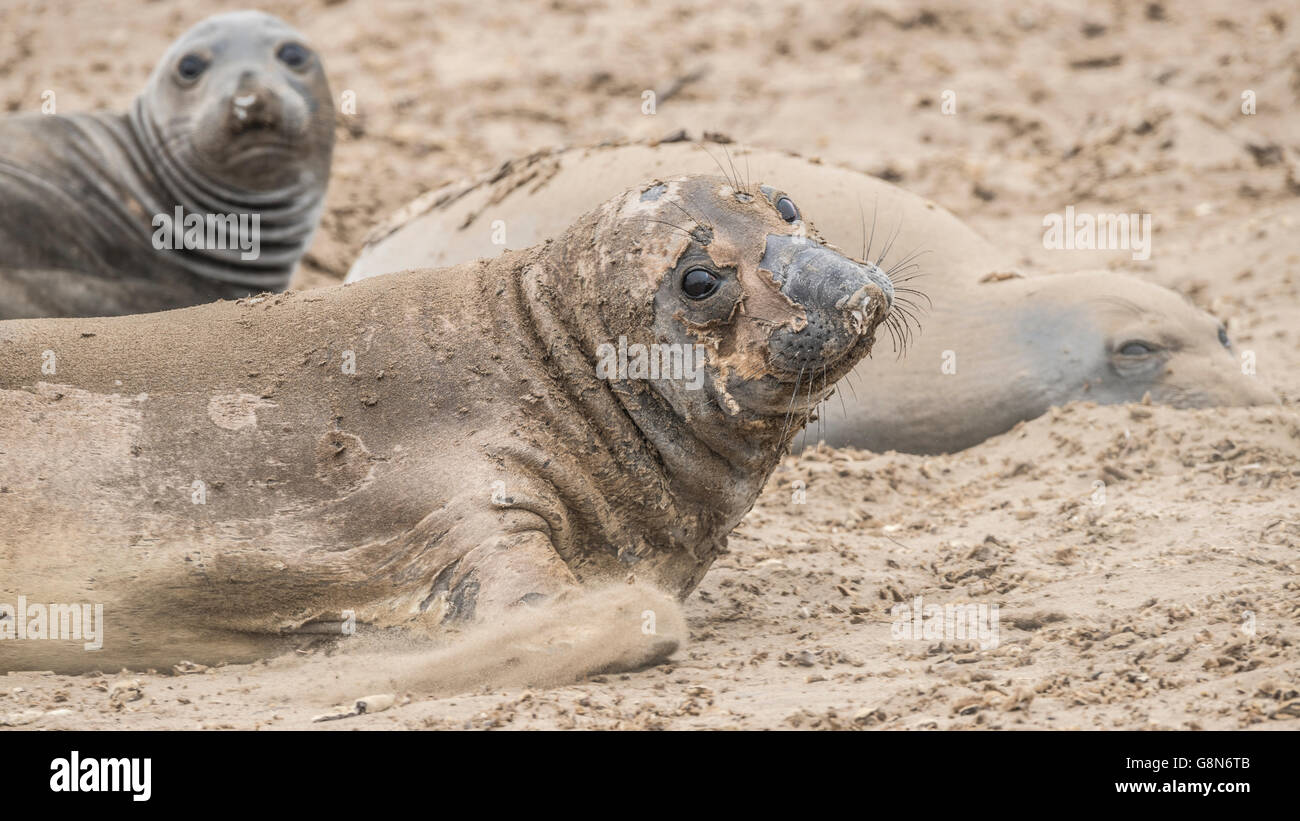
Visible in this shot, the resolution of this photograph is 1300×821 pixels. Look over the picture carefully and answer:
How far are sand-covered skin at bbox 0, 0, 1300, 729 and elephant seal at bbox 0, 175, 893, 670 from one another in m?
0.24

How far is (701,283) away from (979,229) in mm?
5068

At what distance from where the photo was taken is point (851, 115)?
35.8 feet

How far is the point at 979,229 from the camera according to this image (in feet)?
30.4

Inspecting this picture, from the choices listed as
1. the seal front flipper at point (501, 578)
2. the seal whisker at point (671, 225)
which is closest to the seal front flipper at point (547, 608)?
the seal front flipper at point (501, 578)

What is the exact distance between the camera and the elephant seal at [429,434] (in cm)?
441

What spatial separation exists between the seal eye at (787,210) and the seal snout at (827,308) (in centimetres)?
31

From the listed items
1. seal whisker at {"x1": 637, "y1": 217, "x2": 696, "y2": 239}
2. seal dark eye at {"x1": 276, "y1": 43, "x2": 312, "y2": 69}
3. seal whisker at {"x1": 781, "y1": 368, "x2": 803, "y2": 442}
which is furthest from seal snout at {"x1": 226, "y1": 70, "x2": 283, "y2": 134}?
seal whisker at {"x1": 781, "y1": 368, "x2": 803, "y2": 442}

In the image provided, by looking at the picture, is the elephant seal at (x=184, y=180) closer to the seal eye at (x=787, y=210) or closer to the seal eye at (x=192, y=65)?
the seal eye at (x=192, y=65)

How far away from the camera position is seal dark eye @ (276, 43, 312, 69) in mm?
8359

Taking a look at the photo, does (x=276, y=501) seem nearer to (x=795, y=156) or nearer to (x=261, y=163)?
(x=795, y=156)

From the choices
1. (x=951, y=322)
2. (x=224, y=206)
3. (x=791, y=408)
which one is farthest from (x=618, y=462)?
(x=224, y=206)

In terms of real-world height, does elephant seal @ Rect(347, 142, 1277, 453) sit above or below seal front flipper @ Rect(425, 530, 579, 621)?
above

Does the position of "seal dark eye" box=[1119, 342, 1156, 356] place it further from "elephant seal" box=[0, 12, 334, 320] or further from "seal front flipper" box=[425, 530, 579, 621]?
"elephant seal" box=[0, 12, 334, 320]
